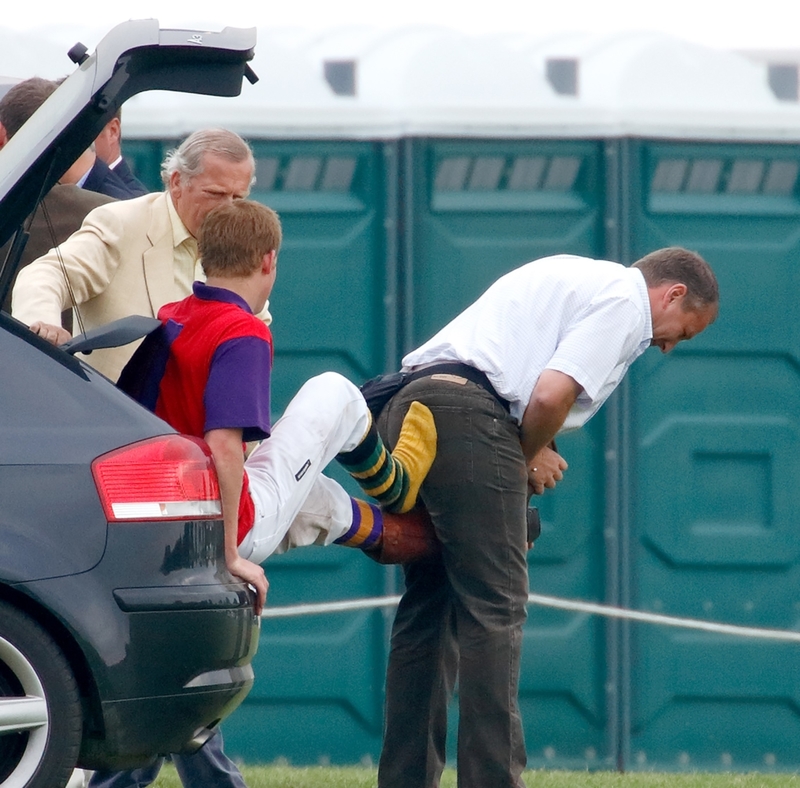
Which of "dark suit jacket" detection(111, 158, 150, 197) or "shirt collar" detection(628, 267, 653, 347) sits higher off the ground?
"dark suit jacket" detection(111, 158, 150, 197)

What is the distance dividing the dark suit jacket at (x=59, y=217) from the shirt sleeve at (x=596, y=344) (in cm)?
144

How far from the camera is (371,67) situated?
279 inches

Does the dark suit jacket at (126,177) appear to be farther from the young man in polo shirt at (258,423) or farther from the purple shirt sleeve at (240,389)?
the purple shirt sleeve at (240,389)

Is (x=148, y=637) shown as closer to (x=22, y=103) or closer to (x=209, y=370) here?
(x=209, y=370)

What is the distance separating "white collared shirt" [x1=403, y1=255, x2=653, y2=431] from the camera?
4426 millimetres

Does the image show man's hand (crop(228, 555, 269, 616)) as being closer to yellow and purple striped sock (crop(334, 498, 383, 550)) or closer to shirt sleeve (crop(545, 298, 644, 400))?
yellow and purple striped sock (crop(334, 498, 383, 550))

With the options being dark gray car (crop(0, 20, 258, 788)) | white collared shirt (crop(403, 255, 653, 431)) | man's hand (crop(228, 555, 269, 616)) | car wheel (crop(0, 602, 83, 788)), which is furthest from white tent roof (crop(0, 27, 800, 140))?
car wheel (crop(0, 602, 83, 788))

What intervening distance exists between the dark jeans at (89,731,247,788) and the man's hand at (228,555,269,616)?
1286 millimetres

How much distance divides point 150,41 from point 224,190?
3.53 feet

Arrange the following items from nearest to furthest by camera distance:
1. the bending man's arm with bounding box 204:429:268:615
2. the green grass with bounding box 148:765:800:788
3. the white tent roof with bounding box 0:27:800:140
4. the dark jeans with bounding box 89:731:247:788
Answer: the bending man's arm with bounding box 204:429:268:615 < the dark jeans with bounding box 89:731:247:788 < the green grass with bounding box 148:765:800:788 < the white tent roof with bounding box 0:27:800:140

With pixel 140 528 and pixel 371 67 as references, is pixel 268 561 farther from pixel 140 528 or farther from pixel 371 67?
pixel 140 528

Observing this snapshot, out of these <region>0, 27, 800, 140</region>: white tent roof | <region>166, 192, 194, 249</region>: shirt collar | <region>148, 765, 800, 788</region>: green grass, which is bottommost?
<region>148, 765, 800, 788</region>: green grass

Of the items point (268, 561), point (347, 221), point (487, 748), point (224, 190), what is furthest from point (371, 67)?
point (487, 748)

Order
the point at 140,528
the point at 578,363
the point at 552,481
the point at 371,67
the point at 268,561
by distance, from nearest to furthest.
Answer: the point at 140,528
the point at 578,363
the point at 552,481
the point at 268,561
the point at 371,67
